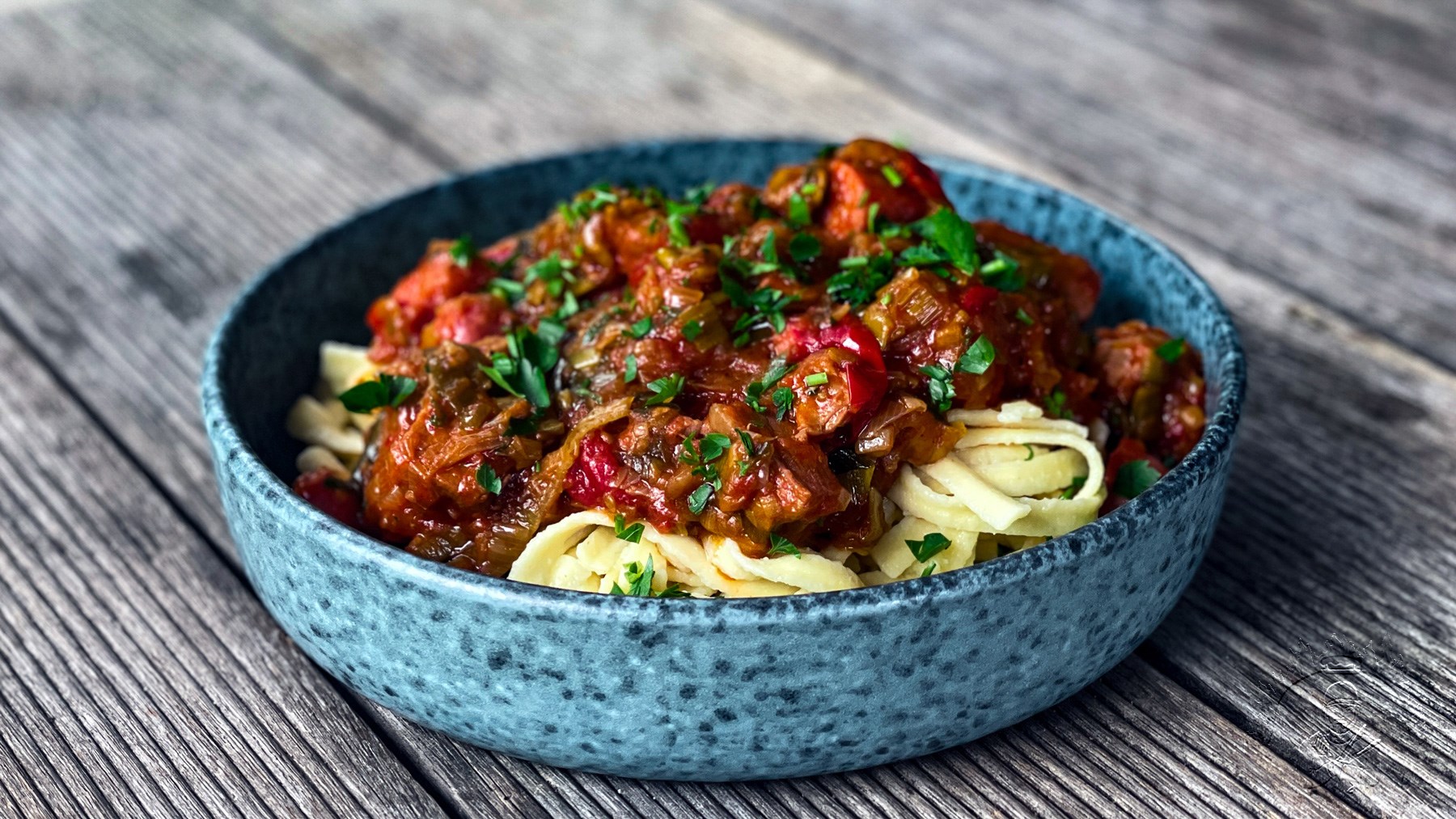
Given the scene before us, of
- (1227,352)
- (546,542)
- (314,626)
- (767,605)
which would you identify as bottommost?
(314,626)

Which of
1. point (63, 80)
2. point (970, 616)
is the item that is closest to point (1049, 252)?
point (970, 616)

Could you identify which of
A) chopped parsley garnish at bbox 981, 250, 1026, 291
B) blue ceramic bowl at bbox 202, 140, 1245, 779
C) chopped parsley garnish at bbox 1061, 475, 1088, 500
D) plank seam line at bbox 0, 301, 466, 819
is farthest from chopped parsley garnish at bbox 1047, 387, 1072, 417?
plank seam line at bbox 0, 301, 466, 819

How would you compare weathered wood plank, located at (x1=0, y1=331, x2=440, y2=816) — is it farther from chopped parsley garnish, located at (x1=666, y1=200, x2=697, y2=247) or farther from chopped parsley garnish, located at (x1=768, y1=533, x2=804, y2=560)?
chopped parsley garnish, located at (x1=666, y1=200, x2=697, y2=247)

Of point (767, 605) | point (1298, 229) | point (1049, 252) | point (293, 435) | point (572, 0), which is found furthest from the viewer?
point (572, 0)

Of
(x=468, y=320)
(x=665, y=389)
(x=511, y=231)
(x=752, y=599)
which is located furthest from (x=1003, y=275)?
(x=511, y=231)

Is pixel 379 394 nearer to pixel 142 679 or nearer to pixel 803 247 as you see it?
pixel 142 679

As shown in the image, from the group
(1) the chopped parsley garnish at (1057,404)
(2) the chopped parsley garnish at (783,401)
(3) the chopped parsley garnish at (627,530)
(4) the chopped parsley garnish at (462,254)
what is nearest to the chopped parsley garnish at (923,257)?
(1) the chopped parsley garnish at (1057,404)

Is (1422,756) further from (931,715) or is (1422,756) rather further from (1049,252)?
(1049,252)
